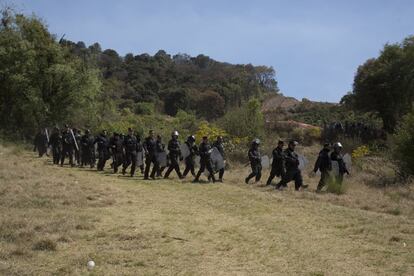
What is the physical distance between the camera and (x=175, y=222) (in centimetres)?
1158

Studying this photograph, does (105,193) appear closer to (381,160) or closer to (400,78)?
(381,160)

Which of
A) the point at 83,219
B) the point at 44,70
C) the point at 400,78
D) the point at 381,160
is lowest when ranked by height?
the point at 83,219

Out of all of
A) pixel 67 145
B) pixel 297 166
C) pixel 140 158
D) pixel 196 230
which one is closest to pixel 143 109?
pixel 67 145

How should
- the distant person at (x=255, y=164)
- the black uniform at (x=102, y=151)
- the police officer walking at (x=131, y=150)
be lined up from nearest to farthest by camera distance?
1. the distant person at (x=255, y=164)
2. the police officer walking at (x=131, y=150)
3. the black uniform at (x=102, y=151)

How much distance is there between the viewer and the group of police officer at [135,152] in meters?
20.0

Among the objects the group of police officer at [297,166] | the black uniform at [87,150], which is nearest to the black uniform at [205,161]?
the group of police officer at [297,166]

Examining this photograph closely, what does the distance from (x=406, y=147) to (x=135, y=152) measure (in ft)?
32.7

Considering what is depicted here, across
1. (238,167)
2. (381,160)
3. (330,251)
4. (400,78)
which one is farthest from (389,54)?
(330,251)

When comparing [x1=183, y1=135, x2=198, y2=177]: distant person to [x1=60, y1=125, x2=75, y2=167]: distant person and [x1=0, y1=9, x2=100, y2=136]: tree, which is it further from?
[x1=0, y1=9, x2=100, y2=136]: tree

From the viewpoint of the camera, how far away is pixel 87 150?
24188 mm

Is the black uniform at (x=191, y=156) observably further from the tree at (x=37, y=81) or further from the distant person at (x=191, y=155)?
the tree at (x=37, y=81)

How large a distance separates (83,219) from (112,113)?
33247 millimetres

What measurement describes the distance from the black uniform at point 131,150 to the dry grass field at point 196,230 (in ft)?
13.6

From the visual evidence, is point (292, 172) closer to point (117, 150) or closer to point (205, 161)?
point (205, 161)
